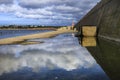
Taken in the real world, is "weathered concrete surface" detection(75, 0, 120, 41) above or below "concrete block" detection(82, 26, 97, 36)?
above

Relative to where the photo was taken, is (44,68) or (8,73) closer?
(8,73)

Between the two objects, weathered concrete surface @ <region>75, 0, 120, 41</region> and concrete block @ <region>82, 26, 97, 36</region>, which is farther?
concrete block @ <region>82, 26, 97, 36</region>

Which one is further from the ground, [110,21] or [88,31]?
[110,21]

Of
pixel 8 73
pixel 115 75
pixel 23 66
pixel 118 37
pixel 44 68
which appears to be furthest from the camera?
pixel 118 37

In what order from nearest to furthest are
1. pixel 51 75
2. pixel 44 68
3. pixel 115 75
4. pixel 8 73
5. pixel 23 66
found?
1. pixel 115 75
2. pixel 51 75
3. pixel 8 73
4. pixel 44 68
5. pixel 23 66

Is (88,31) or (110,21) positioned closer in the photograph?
(110,21)

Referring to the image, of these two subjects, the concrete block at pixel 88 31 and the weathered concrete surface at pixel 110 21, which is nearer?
the weathered concrete surface at pixel 110 21

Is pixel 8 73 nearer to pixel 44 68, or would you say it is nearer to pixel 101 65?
pixel 44 68

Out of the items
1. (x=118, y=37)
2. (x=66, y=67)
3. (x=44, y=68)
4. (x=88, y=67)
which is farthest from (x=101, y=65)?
(x=118, y=37)

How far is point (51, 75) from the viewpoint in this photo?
11477 mm

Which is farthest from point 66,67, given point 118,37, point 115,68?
point 118,37

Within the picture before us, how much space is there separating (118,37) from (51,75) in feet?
47.3

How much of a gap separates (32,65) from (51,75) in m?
3.21

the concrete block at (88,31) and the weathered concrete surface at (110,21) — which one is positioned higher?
the weathered concrete surface at (110,21)
